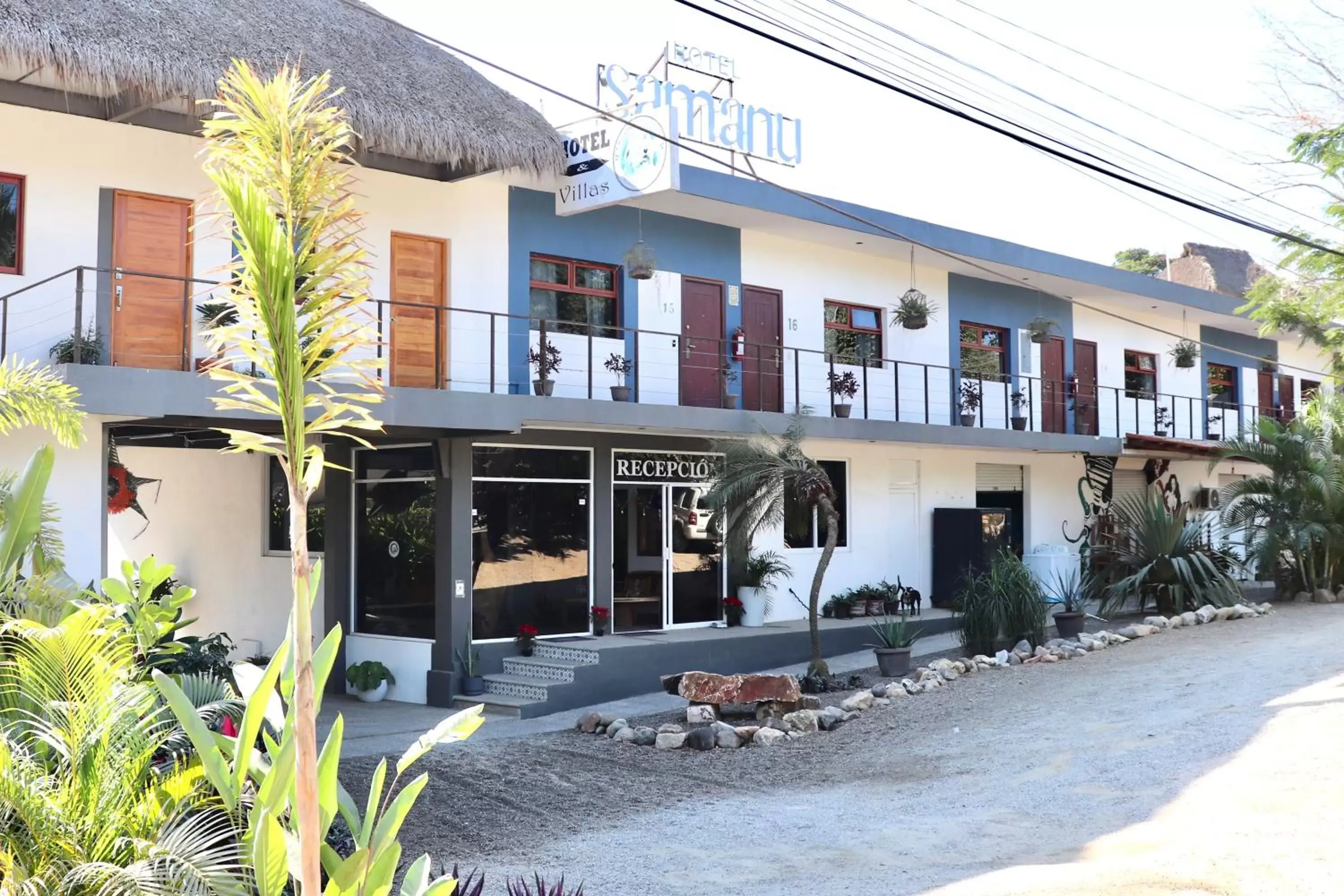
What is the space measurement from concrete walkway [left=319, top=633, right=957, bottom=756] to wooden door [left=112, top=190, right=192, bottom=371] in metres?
3.91

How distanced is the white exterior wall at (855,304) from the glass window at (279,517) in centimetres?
647

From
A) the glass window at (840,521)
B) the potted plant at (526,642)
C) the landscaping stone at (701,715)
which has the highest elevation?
the glass window at (840,521)

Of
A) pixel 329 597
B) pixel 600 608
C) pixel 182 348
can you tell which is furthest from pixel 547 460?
pixel 182 348

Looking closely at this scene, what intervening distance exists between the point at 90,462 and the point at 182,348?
58.5 inches

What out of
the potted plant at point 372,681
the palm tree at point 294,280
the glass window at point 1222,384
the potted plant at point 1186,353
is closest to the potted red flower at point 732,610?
the potted plant at point 372,681

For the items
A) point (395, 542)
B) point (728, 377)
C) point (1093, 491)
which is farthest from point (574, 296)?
point (1093, 491)

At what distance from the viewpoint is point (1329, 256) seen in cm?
1855

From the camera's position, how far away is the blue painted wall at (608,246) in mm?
15062

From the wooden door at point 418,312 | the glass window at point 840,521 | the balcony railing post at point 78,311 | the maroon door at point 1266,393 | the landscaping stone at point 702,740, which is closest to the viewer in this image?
the balcony railing post at point 78,311

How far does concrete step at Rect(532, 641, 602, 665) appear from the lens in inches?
550

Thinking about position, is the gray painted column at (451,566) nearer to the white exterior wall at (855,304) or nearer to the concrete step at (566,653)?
the concrete step at (566,653)

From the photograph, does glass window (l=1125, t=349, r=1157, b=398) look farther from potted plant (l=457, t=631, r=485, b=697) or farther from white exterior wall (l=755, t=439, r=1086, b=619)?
potted plant (l=457, t=631, r=485, b=697)

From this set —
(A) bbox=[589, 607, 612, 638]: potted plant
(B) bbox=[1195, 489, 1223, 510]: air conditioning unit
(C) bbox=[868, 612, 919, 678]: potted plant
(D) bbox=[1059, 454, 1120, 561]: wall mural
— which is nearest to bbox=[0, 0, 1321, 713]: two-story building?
(A) bbox=[589, 607, 612, 638]: potted plant

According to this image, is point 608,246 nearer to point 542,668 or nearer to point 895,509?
point 542,668
